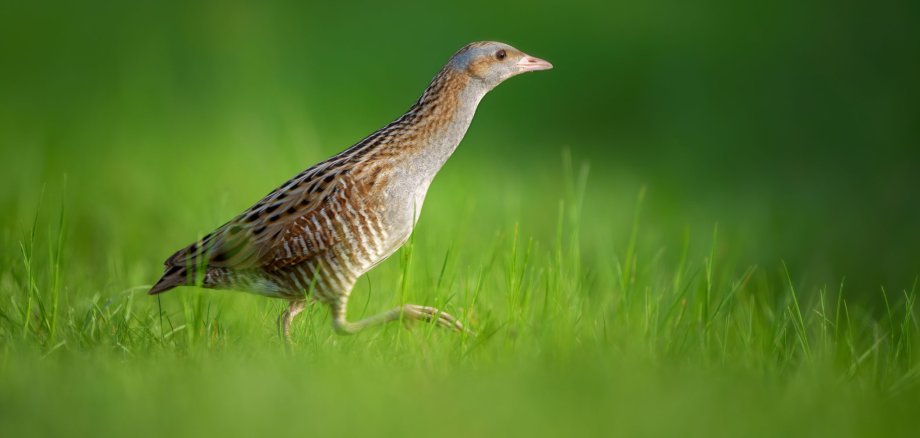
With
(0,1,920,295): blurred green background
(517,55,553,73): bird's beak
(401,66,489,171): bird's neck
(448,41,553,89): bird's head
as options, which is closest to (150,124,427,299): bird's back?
(401,66,489,171): bird's neck

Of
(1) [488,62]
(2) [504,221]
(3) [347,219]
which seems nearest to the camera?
(3) [347,219]

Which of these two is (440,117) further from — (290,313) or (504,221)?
(504,221)

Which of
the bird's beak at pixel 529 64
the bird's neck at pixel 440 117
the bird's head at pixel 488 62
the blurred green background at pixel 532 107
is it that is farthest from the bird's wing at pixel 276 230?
the blurred green background at pixel 532 107

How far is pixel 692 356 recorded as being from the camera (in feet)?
15.1

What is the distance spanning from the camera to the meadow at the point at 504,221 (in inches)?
147

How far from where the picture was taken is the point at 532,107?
1275 cm

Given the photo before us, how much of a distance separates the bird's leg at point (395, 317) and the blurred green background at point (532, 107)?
2.74 meters

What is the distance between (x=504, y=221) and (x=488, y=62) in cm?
264

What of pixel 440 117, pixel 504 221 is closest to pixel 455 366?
pixel 440 117

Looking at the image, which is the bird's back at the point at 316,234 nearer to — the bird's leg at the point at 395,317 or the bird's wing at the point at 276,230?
the bird's wing at the point at 276,230

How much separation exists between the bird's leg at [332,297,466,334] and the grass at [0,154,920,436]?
0.07m

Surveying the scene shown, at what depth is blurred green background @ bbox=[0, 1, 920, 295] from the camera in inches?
351

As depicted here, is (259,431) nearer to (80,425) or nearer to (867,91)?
(80,425)

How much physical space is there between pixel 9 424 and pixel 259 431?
83 centimetres
